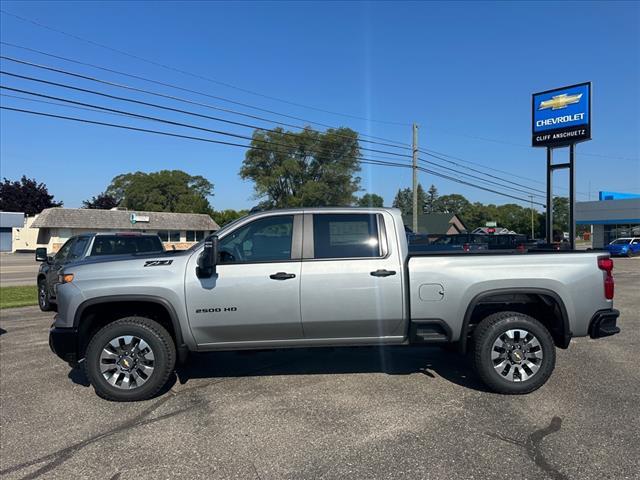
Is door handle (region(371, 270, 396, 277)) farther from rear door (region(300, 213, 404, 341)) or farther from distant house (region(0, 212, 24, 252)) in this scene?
distant house (region(0, 212, 24, 252))

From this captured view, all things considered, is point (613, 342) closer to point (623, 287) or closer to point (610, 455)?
point (610, 455)

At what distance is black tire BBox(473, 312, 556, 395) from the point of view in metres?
4.99

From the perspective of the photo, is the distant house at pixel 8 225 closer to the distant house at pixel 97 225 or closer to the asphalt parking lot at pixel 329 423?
the distant house at pixel 97 225

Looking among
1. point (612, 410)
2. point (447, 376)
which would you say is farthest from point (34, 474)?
point (612, 410)

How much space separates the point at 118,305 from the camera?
514 centimetres

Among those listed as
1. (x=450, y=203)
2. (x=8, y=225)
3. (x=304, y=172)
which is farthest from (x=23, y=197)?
(x=450, y=203)

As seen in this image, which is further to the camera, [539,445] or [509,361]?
[509,361]

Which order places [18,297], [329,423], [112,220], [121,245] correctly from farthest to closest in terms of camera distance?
[112,220], [18,297], [121,245], [329,423]

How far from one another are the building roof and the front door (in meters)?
56.9

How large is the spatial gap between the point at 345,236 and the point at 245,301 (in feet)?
4.07

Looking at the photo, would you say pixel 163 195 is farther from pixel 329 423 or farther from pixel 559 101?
pixel 329 423

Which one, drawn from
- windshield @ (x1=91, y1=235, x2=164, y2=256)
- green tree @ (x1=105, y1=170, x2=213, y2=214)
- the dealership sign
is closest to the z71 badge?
windshield @ (x1=91, y1=235, x2=164, y2=256)

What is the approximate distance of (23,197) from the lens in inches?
2803

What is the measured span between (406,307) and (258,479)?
2.29 metres
